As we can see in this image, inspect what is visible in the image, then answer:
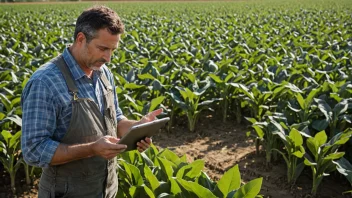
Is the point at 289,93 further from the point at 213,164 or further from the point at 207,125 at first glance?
the point at 213,164

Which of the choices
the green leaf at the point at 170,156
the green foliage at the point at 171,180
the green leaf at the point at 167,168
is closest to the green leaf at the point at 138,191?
the green foliage at the point at 171,180

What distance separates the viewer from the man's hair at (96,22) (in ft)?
8.48

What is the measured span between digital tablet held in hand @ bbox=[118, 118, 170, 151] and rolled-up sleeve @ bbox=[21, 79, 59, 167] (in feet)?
1.39

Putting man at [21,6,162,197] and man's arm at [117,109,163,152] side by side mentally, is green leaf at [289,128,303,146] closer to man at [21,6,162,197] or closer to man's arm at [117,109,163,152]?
man's arm at [117,109,163,152]

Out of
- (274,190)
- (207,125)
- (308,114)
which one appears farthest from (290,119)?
(207,125)

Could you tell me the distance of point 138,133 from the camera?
2.72 metres

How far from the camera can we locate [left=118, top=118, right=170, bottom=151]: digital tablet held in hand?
8.65 ft

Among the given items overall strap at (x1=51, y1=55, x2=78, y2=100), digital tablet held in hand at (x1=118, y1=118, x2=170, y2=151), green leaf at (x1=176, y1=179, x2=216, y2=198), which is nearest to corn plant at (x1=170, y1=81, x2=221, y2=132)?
green leaf at (x1=176, y1=179, x2=216, y2=198)

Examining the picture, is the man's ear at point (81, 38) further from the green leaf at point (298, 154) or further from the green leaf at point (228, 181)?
the green leaf at point (298, 154)

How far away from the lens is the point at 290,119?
598cm

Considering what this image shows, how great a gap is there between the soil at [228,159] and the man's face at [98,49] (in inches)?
118

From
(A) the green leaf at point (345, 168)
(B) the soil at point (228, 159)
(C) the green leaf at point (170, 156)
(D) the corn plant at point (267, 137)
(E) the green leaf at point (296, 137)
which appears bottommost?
(B) the soil at point (228, 159)

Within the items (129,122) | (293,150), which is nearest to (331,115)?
(293,150)

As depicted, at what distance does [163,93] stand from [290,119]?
8.32ft
